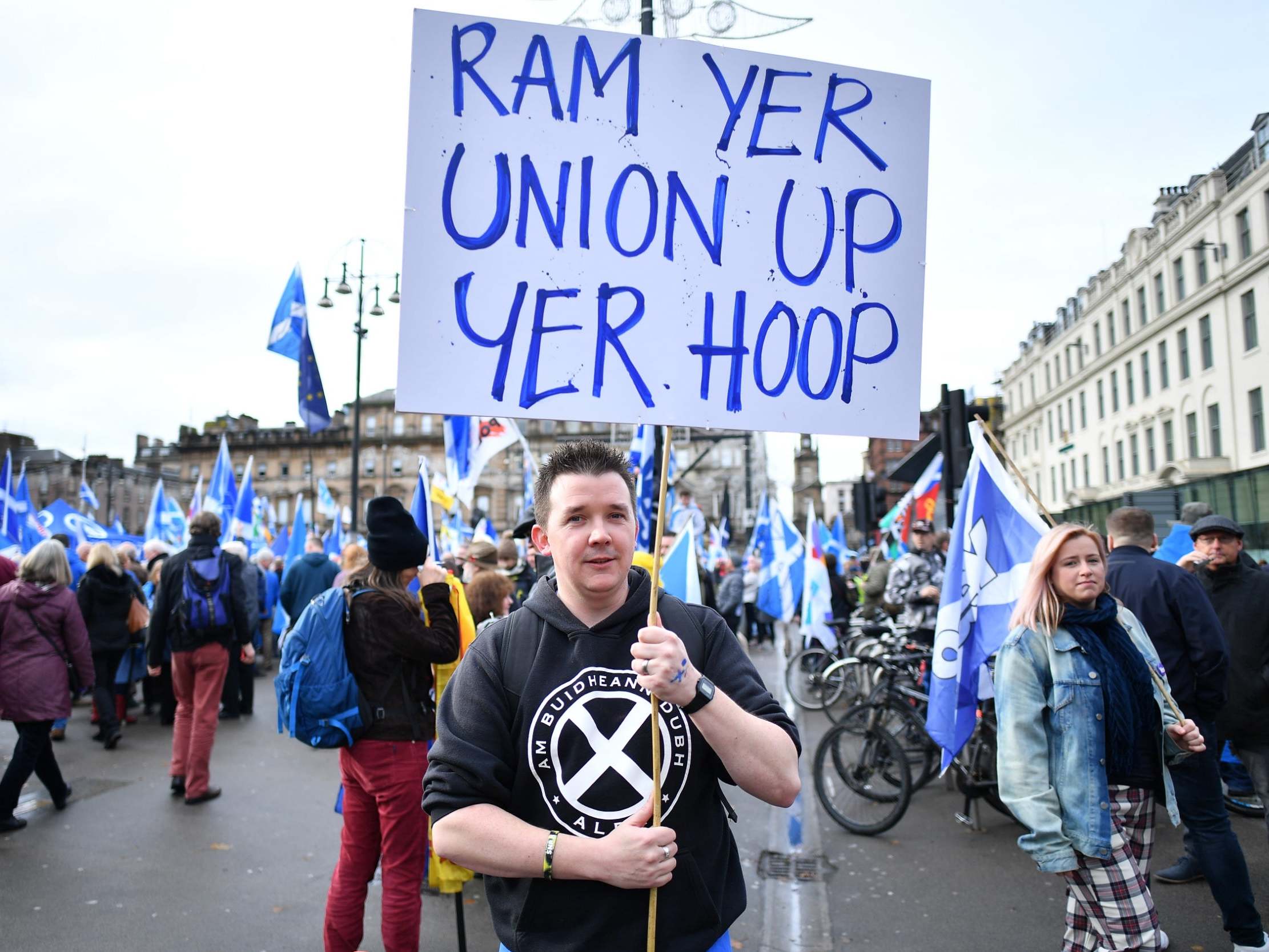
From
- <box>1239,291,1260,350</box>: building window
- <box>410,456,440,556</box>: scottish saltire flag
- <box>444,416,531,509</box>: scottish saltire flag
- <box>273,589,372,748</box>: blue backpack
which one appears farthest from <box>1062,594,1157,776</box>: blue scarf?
<box>1239,291,1260,350</box>: building window

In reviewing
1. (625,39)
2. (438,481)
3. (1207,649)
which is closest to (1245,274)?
(438,481)

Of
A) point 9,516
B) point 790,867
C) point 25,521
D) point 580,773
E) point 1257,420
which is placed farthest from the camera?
point 1257,420

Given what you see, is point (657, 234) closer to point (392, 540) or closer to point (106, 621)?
point (392, 540)

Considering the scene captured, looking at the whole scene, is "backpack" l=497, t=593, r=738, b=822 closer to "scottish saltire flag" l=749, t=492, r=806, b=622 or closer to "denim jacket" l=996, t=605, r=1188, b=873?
"denim jacket" l=996, t=605, r=1188, b=873

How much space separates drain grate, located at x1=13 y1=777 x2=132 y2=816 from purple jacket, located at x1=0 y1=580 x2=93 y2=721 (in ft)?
2.80

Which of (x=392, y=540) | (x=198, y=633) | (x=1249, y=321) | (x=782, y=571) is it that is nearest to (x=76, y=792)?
(x=198, y=633)

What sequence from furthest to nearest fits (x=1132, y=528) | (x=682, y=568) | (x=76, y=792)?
(x=682, y=568), (x=76, y=792), (x=1132, y=528)

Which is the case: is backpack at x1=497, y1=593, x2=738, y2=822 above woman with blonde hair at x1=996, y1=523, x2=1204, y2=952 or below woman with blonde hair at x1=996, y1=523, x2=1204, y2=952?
above

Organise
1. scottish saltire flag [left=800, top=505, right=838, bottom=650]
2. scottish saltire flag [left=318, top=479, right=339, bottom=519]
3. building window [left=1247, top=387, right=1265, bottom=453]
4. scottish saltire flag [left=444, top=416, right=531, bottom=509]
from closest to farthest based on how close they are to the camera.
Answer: scottish saltire flag [left=800, top=505, right=838, bottom=650] → scottish saltire flag [left=444, top=416, right=531, bottom=509] → scottish saltire flag [left=318, top=479, right=339, bottom=519] → building window [left=1247, top=387, right=1265, bottom=453]

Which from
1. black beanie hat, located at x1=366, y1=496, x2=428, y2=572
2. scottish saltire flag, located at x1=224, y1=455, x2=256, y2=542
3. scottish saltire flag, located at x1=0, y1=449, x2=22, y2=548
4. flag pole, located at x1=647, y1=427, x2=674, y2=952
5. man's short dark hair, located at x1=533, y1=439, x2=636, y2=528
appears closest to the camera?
flag pole, located at x1=647, y1=427, x2=674, y2=952

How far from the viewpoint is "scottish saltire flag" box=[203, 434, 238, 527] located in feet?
54.2

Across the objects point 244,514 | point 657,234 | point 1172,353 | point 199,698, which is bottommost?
point 199,698

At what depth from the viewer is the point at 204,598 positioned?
658cm

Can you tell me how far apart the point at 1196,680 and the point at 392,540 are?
3.70 metres
